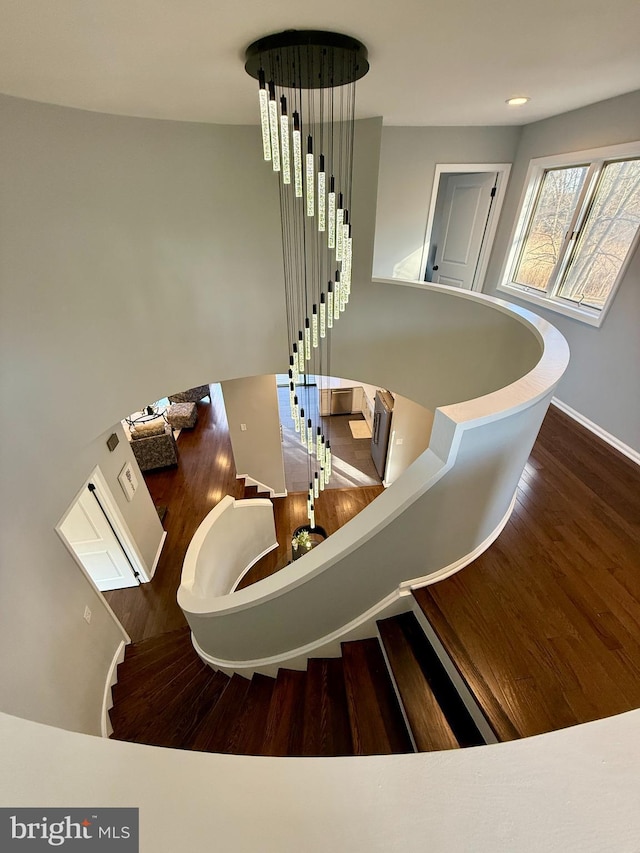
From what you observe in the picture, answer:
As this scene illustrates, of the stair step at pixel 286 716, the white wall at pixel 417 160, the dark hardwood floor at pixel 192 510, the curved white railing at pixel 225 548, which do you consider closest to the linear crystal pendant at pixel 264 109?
the white wall at pixel 417 160

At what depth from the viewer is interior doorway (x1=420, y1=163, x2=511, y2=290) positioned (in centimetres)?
411

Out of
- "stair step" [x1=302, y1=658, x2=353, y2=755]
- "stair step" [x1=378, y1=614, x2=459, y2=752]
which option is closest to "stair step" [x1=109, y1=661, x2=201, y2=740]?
"stair step" [x1=302, y1=658, x2=353, y2=755]

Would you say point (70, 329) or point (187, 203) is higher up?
point (187, 203)

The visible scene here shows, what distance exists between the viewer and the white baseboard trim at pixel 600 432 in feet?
8.89

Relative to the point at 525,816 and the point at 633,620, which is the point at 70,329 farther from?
the point at 633,620

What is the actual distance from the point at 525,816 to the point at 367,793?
21 cm

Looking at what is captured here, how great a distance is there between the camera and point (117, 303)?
2918mm

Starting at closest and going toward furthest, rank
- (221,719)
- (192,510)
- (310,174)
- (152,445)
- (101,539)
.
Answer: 1. (310,174)
2. (221,719)
3. (101,539)
4. (192,510)
5. (152,445)

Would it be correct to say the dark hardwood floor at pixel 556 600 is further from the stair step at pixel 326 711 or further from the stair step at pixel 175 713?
the stair step at pixel 175 713

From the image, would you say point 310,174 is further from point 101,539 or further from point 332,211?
point 101,539

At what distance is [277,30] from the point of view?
4.78 feet

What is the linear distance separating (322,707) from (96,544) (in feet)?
10.0

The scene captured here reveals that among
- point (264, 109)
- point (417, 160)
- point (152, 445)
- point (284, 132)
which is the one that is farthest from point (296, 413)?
point (152, 445)

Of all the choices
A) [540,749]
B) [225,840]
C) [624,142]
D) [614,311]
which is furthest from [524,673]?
[624,142]
